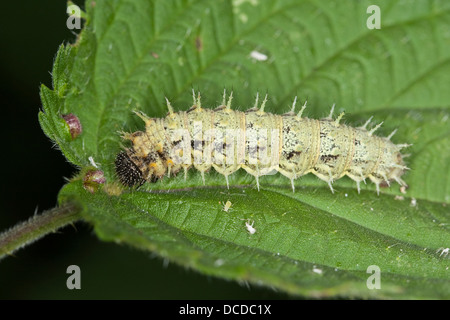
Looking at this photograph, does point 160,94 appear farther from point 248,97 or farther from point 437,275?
point 437,275

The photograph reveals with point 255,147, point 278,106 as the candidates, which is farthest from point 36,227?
point 278,106

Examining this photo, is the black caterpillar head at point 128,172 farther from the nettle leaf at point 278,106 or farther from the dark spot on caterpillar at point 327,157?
the dark spot on caterpillar at point 327,157

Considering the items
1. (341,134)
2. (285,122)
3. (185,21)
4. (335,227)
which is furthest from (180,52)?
(335,227)

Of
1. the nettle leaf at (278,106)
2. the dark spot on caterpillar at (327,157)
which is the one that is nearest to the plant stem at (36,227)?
the nettle leaf at (278,106)

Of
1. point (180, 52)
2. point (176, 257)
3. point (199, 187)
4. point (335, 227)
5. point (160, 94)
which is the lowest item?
point (335, 227)

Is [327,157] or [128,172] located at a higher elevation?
[128,172]

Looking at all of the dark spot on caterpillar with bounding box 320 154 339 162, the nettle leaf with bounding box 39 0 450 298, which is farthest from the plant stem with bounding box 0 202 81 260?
the dark spot on caterpillar with bounding box 320 154 339 162

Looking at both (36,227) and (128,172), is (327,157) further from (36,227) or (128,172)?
(36,227)
